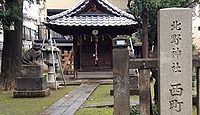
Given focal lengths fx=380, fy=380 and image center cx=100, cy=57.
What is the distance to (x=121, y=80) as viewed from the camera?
7148 mm

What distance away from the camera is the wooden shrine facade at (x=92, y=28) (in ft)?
74.5

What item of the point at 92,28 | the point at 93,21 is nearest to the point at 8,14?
the point at 93,21

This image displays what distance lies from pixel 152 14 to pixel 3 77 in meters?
7.62

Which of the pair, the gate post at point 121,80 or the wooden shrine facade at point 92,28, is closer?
the gate post at point 121,80

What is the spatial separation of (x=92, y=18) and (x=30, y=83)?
877 cm

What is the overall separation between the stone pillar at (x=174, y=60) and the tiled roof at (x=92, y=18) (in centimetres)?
1530

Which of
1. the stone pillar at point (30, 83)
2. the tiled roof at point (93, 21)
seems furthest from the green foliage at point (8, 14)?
the tiled roof at point (93, 21)

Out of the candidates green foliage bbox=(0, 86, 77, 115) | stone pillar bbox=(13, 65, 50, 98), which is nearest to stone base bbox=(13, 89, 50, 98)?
stone pillar bbox=(13, 65, 50, 98)

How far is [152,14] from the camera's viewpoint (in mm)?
15320

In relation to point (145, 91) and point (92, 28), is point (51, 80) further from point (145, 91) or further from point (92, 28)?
point (145, 91)

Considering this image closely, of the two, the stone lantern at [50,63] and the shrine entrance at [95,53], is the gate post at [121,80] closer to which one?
the stone lantern at [50,63]

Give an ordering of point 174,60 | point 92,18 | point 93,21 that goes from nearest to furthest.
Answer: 1. point 174,60
2. point 93,21
3. point 92,18

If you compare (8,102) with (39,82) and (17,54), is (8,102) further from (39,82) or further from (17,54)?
(17,54)

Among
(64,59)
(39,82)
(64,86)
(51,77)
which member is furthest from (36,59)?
(64,59)
